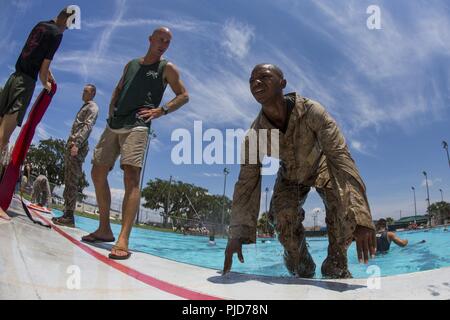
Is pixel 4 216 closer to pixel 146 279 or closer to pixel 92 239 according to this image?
pixel 92 239

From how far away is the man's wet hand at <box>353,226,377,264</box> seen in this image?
44.8 inches

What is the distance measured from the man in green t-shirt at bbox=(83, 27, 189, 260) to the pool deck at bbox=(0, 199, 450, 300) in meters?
0.40

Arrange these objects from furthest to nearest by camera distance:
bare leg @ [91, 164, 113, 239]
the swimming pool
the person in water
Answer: the person in water < the swimming pool < bare leg @ [91, 164, 113, 239]

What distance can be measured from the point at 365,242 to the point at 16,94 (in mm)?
1398

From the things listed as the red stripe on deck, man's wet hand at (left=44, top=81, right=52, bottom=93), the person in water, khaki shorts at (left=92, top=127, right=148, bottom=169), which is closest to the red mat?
man's wet hand at (left=44, top=81, right=52, bottom=93)

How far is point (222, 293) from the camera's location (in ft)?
2.65

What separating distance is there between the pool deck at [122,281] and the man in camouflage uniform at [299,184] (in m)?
0.25

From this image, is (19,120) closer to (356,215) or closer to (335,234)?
(356,215)

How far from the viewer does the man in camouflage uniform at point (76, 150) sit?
1425mm

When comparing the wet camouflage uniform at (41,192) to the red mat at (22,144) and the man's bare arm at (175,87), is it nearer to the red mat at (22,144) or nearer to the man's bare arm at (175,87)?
the red mat at (22,144)

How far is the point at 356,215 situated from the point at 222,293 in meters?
0.61

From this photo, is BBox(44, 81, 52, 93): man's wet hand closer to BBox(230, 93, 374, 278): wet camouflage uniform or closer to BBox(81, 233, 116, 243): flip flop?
BBox(81, 233, 116, 243): flip flop

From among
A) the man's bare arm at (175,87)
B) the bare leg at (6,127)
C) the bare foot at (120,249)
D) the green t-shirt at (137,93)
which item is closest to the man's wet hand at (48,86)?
the bare leg at (6,127)

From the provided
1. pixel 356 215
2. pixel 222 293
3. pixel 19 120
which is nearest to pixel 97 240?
pixel 19 120
